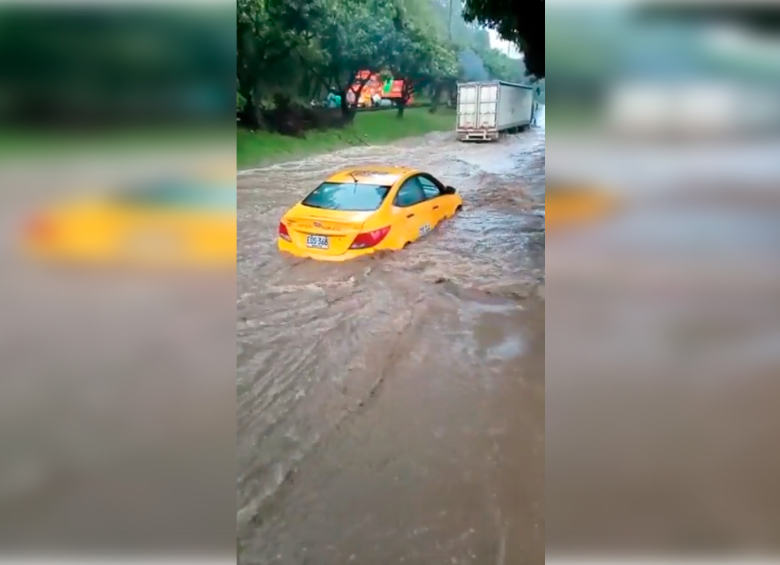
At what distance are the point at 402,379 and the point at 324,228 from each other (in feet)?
1.97

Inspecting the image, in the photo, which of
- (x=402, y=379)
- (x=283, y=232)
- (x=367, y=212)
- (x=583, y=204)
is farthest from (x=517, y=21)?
(x=402, y=379)

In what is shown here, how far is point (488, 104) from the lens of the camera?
219 cm

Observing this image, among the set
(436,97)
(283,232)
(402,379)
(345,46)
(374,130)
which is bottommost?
(402,379)

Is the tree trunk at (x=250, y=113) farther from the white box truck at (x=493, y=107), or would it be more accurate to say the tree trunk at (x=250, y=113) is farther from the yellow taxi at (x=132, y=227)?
the white box truck at (x=493, y=107)

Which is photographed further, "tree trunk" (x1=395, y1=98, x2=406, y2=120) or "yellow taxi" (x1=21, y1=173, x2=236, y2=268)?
"tree trunk" (x1=395, y1=98, x2=406, y2=120)

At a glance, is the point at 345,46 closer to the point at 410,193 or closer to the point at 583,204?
the point at 410,193

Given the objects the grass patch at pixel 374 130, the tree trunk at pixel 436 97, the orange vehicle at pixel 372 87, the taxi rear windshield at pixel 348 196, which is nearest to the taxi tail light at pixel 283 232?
the taxi rear windshield at pixel 348 196

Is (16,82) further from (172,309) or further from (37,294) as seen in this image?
(172,309)

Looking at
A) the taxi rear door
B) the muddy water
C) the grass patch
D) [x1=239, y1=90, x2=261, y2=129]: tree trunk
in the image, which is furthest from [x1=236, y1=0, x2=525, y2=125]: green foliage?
the taxi rear door

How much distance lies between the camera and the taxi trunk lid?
2.21 meters

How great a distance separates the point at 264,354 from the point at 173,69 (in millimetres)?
870

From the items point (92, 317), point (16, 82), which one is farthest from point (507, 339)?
point (16, 82)

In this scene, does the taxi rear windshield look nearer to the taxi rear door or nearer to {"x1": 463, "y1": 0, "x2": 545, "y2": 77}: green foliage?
the taxi rear door

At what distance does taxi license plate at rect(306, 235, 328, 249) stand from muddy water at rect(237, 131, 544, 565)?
0.08 m
